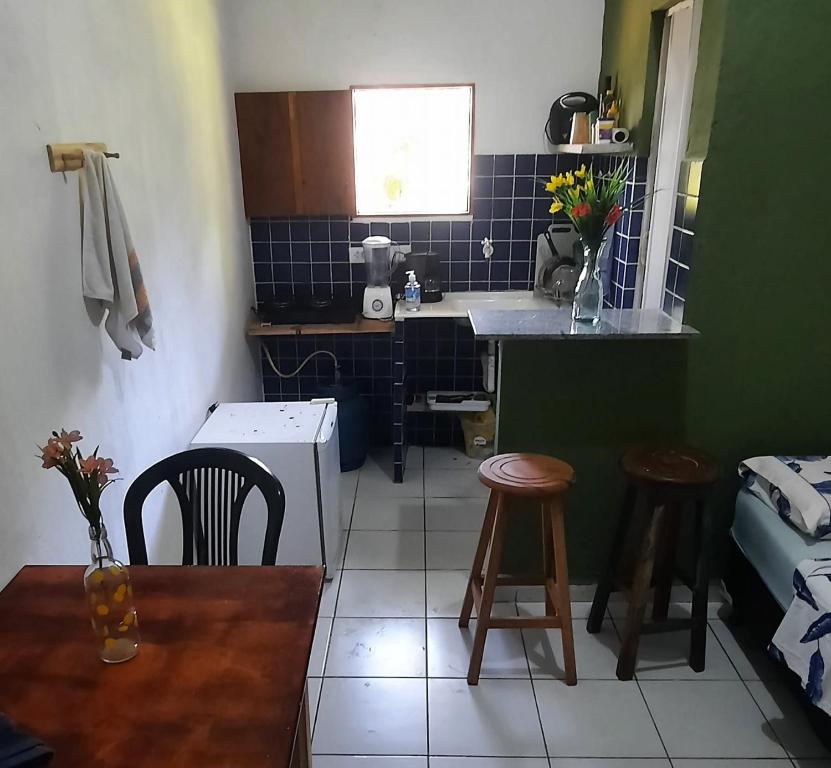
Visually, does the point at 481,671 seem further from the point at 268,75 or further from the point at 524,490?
the point at 268,75

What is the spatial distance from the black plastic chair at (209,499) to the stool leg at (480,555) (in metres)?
0.72

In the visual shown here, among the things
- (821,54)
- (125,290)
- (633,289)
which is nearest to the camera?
(125,290)

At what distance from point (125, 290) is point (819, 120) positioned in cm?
203

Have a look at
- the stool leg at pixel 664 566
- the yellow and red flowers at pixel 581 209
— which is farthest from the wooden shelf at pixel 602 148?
the stool leg at pixel 664 566

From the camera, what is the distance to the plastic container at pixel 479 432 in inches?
143

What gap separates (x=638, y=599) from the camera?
6.79 ft

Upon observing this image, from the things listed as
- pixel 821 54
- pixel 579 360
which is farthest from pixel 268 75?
pixel 821 54

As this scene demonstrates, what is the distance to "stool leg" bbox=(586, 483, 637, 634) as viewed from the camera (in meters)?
2.16

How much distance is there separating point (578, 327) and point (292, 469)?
114 cm

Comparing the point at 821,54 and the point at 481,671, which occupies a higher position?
the point at 821,54

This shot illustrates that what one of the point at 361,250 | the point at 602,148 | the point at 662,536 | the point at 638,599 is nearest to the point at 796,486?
the point at 662,536

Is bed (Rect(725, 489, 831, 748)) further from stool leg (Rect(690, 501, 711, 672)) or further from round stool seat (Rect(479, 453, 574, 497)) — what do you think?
round stool seat (Rect(479, 453, 574, 497))

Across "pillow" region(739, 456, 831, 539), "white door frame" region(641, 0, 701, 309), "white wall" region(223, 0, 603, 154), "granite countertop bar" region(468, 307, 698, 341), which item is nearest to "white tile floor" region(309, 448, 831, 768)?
"pillow" region(739, 456, 831, 539)

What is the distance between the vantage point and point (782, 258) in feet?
6.88
